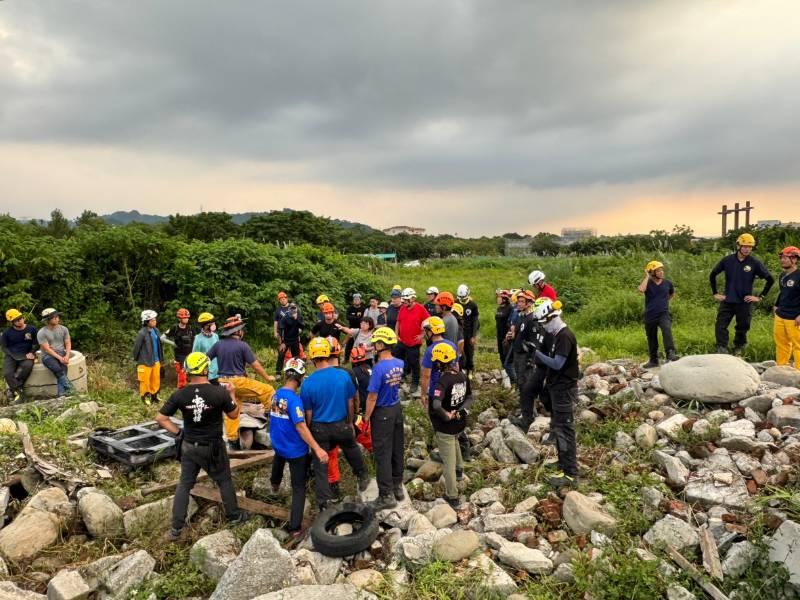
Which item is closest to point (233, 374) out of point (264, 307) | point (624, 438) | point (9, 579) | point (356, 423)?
point (356, 423)

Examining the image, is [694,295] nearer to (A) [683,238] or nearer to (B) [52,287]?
(B) [52,287]

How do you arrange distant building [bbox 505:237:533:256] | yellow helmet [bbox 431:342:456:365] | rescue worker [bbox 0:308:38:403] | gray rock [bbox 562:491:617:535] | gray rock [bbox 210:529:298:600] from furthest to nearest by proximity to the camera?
1. distant building [bbox 505:237:533:256]
2. rescue worker [bbox 0:308:38:403]
3. yellow helmet [bbox 431:342:456:365]
4. gray rock [bbox 562:491:617:535]
5. gray rock [bbox 210:529:298:600]

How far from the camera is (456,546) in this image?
4.36 m

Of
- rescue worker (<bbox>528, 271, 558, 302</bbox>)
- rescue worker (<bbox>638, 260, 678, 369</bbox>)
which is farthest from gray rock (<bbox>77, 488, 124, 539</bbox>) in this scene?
rescue worker (<bbox>638, 260, 678, 369</bbox>)

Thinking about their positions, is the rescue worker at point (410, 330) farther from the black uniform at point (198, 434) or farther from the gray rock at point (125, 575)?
the gray rock at point (125, 575)

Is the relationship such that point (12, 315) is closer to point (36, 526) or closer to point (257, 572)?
point (36, 526)

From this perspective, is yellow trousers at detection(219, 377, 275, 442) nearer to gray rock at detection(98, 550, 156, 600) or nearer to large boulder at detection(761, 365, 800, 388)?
gray rock at detection(98, 550, 156, 600)

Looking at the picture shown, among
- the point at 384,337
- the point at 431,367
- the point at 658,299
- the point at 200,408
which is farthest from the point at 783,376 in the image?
the point at 200,408

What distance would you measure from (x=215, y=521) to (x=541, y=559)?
3317mm

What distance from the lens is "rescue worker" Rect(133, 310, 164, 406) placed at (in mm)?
8719

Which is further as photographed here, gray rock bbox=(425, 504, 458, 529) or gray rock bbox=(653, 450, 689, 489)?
gray rock bbox=(653, 450, 689, 489)

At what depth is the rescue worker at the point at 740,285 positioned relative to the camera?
25.8 feet

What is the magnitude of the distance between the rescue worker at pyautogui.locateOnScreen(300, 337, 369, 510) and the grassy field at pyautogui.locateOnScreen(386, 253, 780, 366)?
20.7 ft

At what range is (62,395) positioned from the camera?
8.70m
